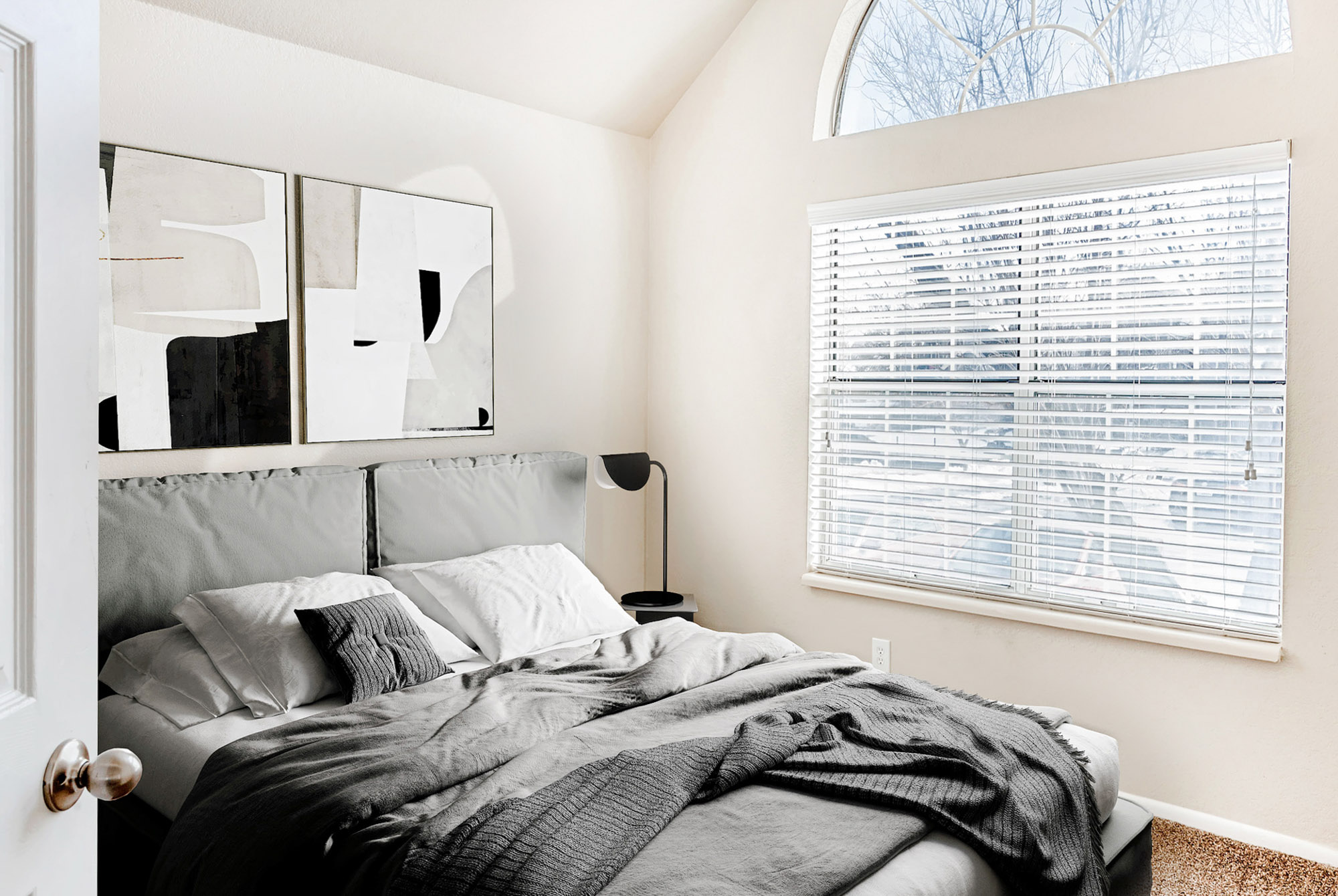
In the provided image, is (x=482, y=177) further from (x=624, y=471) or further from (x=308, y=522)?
(x=308, y=522)

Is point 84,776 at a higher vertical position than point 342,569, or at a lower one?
higher

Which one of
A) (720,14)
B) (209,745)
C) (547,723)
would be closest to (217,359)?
(209,745)

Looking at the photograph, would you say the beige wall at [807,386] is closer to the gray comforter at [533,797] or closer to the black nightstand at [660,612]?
the black nightstand at [660,612]

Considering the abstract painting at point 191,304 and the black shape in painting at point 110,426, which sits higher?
the abstract painting at point 191,304

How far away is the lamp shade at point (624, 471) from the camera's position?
376 cm

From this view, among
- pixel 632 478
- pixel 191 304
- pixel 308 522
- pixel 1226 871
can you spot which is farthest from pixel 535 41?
pixel 1226 871

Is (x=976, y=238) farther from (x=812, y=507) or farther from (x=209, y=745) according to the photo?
(x=209, y=745)

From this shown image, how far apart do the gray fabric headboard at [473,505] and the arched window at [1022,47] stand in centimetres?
177

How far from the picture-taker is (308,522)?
3.00 metres

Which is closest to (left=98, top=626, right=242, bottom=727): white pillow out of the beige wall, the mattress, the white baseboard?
the mattress

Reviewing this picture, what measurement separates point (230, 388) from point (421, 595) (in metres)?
0.86

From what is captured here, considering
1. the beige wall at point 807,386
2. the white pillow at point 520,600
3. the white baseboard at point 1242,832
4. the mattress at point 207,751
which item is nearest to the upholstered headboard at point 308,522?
the white pillow at point 520,600

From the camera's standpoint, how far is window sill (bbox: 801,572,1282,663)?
2861mm

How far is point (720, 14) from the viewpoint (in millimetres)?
3848
